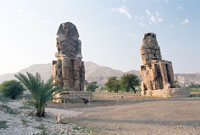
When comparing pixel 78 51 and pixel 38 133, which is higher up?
pixel 78 51

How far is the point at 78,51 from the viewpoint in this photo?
47.4 feet

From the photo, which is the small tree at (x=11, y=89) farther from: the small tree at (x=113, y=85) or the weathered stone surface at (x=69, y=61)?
the small tree at (x=113, y=85)

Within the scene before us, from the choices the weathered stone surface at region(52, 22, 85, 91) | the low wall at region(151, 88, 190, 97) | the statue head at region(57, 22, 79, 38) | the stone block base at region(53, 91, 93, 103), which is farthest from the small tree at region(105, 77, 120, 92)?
the stone block base at region(53, 91, 93, 103)

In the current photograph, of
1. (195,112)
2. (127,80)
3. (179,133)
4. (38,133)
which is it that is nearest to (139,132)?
(179,133)

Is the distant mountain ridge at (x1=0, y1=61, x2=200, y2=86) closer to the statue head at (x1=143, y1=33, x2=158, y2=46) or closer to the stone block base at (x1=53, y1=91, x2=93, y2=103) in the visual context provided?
the statue head at (x1=143, y1=33, x2=158, y2=46)

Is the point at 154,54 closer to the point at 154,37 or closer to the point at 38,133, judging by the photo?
the point at 154,37

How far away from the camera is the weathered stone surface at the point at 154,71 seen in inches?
598

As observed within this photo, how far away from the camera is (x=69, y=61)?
44.1ft

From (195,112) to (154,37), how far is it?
12.4 metres

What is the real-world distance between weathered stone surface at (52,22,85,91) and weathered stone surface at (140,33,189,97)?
668 cm

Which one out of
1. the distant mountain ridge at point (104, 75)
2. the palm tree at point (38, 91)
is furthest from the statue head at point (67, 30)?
the distant mountain ridge at point (104, 75)

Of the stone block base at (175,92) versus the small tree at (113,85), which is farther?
the small tree at (113,85)

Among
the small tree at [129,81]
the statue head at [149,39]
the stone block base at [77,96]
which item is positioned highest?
the statue head at [149,39]

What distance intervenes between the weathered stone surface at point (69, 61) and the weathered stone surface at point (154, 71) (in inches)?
263
